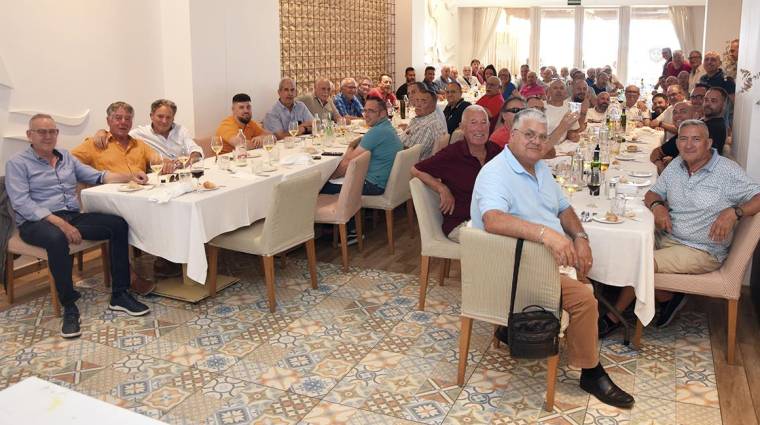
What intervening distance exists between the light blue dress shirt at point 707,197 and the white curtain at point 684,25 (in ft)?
57.6

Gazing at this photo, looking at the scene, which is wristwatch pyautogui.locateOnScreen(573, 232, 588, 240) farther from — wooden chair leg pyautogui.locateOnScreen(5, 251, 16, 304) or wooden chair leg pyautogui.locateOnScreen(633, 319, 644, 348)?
wooden chair leg pyautogui.locateOnScreen(5, 251, 16, 304)

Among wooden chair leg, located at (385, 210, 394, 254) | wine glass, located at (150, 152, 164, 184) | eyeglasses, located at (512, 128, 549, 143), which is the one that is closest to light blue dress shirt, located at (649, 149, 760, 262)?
eyeglasses, located at (512, 128, 549, 143)

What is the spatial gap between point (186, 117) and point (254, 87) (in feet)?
4.08

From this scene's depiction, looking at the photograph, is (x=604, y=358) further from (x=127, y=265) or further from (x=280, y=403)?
(x=127, y=265)

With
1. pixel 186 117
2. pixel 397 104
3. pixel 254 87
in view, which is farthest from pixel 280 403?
pixel 397 104

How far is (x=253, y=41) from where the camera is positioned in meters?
7.77

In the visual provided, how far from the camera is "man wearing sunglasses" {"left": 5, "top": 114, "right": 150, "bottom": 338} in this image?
168 inches

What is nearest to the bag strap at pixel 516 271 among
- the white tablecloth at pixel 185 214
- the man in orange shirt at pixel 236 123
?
the white tablecloth at pixel 185 214

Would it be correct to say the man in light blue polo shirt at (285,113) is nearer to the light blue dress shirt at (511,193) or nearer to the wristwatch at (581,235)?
the light blue dress shirt at (511,193)

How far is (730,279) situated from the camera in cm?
370

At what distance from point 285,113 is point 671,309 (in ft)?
15.8

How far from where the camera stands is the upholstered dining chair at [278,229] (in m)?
4.41

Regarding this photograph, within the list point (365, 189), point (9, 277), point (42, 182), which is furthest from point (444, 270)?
point (9, 277)

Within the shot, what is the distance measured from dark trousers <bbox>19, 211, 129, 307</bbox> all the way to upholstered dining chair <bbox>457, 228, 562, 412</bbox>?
2.36 meters
